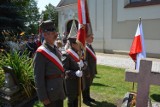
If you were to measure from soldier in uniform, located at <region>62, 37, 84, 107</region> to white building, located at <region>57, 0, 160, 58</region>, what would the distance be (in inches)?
394

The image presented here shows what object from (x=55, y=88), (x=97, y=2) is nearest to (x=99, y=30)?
(x=97, y=2)

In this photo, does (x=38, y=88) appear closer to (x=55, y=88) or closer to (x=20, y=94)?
(x=55, y=88)

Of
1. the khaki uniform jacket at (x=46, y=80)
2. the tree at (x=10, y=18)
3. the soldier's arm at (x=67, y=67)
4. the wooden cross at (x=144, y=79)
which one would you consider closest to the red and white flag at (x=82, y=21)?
the soldier's arm at (x=67, y=67)

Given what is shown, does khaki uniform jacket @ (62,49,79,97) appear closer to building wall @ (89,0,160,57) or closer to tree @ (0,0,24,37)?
tree @ (0,0,24,37)

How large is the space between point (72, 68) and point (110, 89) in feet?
8.28

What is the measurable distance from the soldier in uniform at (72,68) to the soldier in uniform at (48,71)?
0.93m

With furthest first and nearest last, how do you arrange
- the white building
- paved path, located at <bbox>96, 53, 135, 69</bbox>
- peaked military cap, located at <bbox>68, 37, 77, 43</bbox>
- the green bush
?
the white building < paved path, located at <bbox>96, 53, 135, 69</bbox> < the green bush < peaked military cap, located at <bbox>68, 37, 77, 43</bbox>

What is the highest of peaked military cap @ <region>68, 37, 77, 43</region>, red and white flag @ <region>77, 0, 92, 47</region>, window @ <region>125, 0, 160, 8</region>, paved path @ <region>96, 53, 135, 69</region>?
window @ <region>125, 0, 160, 8</region>

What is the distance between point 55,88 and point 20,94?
2153 millimetres

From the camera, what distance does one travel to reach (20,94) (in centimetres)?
535

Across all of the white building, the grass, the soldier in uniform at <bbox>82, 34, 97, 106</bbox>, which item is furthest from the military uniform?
the white building

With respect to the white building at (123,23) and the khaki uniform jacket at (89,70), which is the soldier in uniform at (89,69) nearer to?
the khaki uniform jacket at (89,70)

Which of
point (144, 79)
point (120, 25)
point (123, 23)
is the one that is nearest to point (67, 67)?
point (144, 79)

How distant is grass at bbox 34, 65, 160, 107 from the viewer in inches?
228
